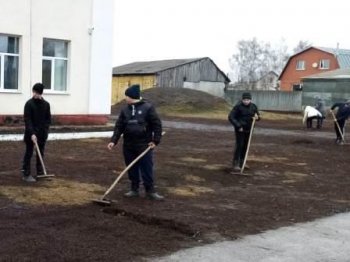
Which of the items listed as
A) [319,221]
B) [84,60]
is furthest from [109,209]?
[84,60]

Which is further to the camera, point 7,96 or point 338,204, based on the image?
point 7,96

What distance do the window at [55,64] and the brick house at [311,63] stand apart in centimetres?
5745

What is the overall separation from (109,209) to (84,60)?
13.3 m

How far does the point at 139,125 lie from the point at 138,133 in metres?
0.13

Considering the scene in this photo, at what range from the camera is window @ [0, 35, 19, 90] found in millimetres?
18922

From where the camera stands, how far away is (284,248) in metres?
6.87

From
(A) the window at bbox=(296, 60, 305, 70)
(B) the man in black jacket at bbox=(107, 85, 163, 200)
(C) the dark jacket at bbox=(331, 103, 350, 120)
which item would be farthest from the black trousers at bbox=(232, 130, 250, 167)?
(A) the window at bbox=(296, 60, 305, 70)

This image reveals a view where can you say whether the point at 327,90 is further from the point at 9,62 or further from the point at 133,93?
the point at 133,93

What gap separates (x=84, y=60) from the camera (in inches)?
818

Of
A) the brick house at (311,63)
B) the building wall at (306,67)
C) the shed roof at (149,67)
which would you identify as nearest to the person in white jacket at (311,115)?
the shed roof at (149,67)

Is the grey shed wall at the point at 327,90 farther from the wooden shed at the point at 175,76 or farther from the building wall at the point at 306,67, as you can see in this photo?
the building wall at the point at 306,67

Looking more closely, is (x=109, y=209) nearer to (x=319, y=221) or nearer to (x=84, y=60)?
(x=319, y=221)

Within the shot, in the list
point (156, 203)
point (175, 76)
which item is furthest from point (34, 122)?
point (175, 76)

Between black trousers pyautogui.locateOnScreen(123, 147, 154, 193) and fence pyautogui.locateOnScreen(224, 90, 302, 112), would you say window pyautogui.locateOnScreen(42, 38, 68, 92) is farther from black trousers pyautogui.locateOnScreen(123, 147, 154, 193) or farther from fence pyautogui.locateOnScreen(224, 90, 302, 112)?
fence pyautogui.locateOnScreen(224, 90, 302, 112)
